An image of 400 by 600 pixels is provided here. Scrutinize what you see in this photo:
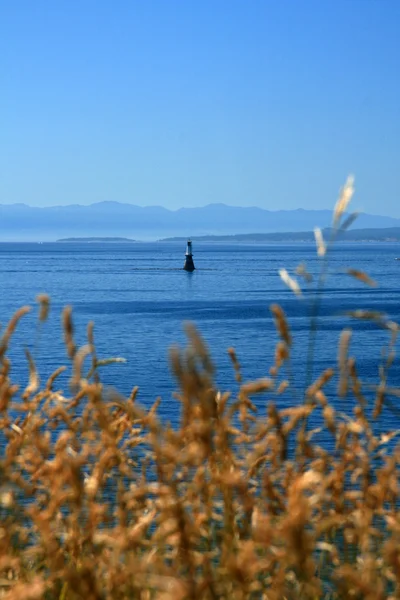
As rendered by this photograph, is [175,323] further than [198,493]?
Yes

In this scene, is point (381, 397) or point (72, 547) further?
point (72, 547)

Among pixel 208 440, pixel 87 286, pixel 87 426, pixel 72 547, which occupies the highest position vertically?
pixel 208 440

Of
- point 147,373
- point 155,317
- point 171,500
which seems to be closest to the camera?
point 171,500

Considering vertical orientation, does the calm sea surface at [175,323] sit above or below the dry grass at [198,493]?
below

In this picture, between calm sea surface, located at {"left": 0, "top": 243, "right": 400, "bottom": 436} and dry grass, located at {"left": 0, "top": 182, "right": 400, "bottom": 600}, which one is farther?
calm sea surface, located at {"left": 0, "top": 243, "right": 400, "bottom": 436}

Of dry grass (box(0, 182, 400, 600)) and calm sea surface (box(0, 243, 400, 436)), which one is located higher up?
dry grass (box(0, 182, 400, 600))

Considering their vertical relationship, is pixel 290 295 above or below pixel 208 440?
below

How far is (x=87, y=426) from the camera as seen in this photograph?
12.2 ft

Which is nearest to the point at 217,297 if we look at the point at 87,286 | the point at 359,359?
the point at 87,286

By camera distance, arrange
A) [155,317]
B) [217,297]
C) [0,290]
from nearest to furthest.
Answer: [155,317] → [217,297] → [0,290]

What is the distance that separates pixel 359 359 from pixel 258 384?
117 ft

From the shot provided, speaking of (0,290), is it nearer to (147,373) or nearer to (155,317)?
(155,317)

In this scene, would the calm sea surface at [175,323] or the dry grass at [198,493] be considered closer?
the dry grass at [198,493]

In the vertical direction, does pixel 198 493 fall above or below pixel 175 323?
above
